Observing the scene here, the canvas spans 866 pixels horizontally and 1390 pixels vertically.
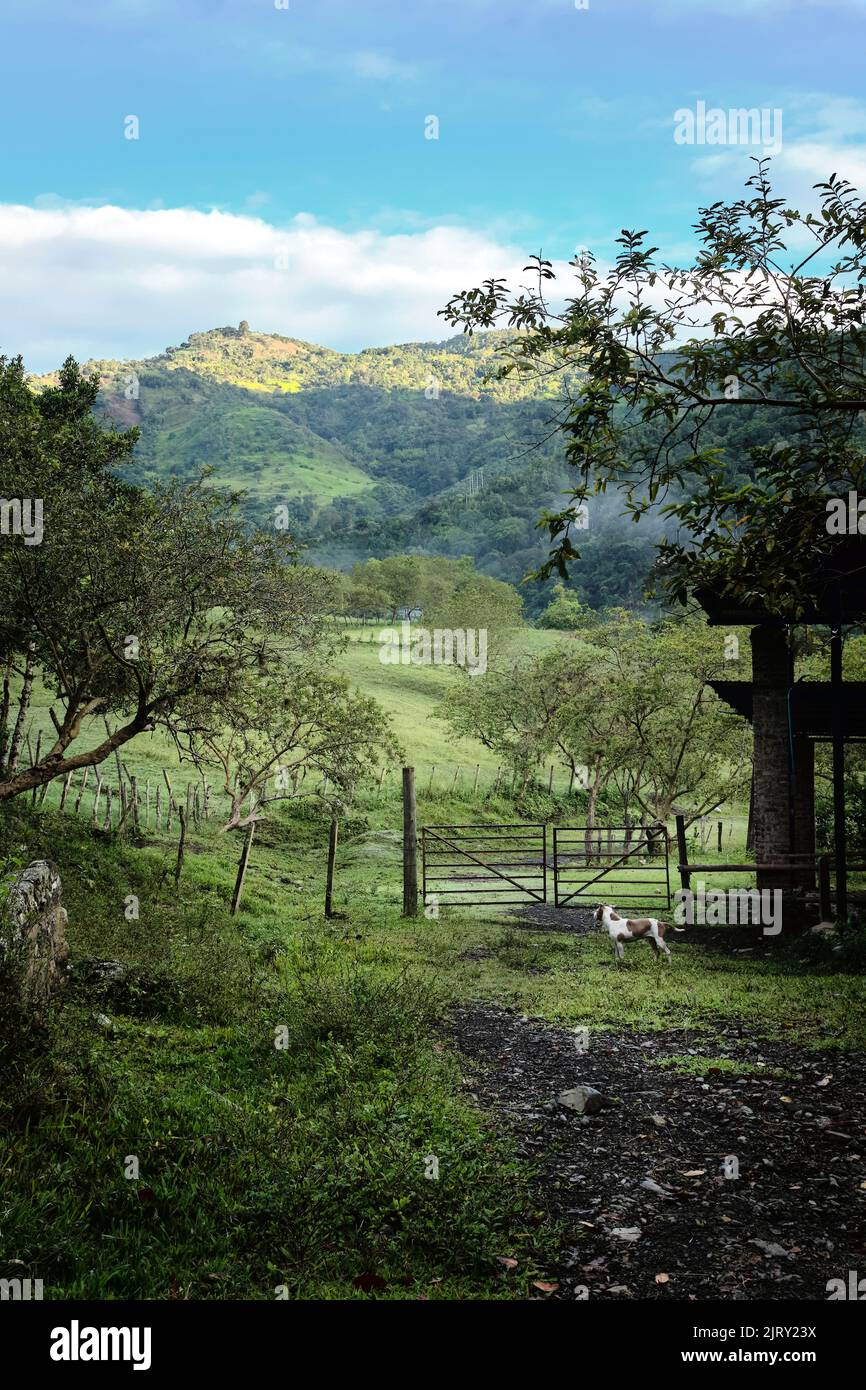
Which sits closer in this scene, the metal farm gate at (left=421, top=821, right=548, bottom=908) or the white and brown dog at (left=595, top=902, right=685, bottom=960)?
the white and brown dog at (left=595, top=902, right=685, bottom=960)

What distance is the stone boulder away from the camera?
6926 mm

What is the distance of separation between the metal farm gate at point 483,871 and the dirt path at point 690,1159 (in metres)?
10.1

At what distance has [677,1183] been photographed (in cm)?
623

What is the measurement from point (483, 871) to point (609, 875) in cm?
398

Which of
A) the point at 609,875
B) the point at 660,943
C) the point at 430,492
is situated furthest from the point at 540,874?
the point at 430,492

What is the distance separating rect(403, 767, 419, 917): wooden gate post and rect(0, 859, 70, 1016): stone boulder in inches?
434

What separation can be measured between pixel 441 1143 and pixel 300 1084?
1.55m

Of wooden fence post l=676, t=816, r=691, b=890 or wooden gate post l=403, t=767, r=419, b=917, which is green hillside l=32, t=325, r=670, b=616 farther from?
wooden fence post l=676, t=816, r=691, b=890

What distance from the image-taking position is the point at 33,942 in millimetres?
7758

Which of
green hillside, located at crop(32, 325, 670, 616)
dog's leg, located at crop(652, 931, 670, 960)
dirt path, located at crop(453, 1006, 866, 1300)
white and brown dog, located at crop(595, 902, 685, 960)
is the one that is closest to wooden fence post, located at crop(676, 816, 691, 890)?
white and brown dog, located at crop(595, 902, 685, 960)

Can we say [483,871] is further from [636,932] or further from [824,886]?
[824,886]

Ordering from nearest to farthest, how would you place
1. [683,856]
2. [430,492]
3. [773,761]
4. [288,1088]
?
[288,1088]
[773,761]
[683,856]
[430,492]
